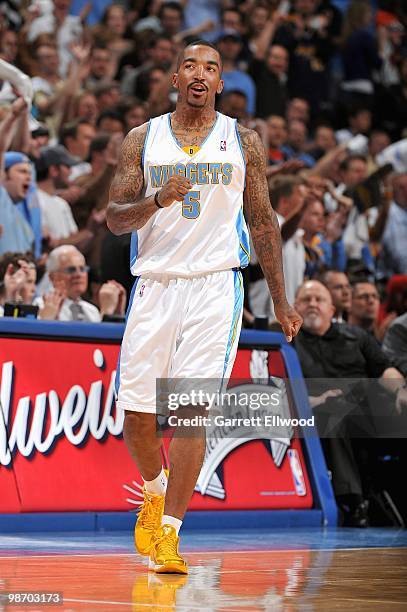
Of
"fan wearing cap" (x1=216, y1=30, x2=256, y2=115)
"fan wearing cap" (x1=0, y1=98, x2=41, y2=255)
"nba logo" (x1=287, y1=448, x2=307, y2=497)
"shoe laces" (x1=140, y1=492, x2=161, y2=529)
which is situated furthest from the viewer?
"fan wearing cap" (x1=216, y1=30, x2=256, y2=115)

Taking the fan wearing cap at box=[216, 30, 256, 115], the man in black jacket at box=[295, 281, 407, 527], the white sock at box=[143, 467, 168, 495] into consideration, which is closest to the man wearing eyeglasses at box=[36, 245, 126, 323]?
the man in black jacket at box=[295, 281, 407, 527]

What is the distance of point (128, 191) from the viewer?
6.16 meters

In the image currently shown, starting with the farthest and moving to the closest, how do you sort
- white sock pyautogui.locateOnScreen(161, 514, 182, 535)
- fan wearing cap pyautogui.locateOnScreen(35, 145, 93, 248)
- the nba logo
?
fan wearing cap pyautogui.locateOnScreen(35, 145, 93, 248)
the nba logo
white sock pyautogui.locateOnScreen(161, 514, 182, 535)

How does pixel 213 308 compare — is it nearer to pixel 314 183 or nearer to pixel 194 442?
pixel 194 442

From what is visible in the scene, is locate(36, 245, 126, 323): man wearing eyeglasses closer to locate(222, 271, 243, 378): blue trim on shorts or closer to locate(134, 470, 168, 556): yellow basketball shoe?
locate(134, 470, 168, 556): yellow basketball shoe

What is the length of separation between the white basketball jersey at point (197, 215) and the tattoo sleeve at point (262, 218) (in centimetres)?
9

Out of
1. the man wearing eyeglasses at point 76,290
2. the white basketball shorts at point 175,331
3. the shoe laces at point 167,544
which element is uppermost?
the man wearing eyeglasses at point 76,290

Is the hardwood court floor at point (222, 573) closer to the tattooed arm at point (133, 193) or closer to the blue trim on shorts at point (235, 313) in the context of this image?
the blue trim on shorts at point (235, 313)

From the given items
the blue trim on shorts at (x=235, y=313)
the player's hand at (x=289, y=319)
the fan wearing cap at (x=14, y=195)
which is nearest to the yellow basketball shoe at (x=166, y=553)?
the blue trim on shorts at (x=235, y=313)

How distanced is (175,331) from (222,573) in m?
1.16

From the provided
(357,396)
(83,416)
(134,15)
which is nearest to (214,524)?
(83,416)

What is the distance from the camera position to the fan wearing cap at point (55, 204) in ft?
37.9

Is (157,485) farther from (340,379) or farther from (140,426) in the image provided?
(340,379)

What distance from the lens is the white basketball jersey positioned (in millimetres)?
6051
